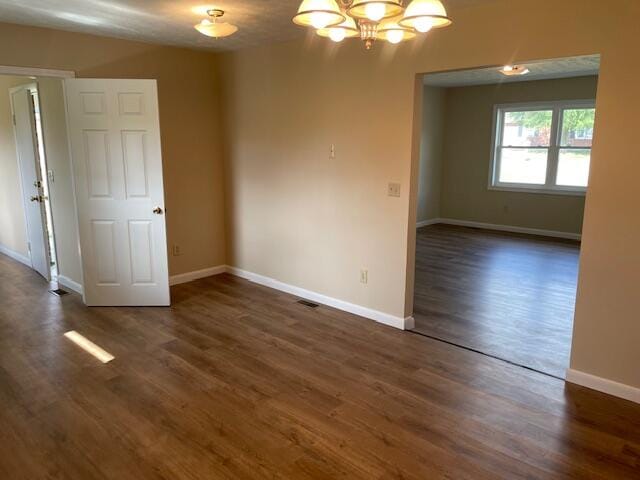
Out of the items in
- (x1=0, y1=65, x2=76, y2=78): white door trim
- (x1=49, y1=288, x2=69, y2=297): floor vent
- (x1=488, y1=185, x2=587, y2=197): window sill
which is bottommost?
(x1=49, y1=288, x2=69, y2=297): floor vent

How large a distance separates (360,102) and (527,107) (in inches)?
211

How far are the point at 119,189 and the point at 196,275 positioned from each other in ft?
4.85

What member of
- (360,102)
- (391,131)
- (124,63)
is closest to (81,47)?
(124,63)

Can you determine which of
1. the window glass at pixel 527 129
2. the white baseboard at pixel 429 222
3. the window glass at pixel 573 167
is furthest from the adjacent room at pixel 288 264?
the white baseboard at pixel 429 222

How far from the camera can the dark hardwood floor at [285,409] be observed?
2.24 m

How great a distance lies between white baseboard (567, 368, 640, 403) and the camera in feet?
9.16

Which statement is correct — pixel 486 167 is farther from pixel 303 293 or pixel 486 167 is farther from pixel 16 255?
pixel 16 255

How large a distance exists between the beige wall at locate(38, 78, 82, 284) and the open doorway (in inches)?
138

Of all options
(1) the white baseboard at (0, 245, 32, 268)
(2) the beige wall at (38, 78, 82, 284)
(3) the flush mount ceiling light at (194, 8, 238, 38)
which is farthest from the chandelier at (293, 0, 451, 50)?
(1) the white baseboard at (0, 245, 32, 268)

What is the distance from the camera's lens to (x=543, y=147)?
7988 mm

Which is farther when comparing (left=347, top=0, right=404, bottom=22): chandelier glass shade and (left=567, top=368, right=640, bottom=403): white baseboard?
(left=567, top=368, right=640, bottom=403): white baseboard

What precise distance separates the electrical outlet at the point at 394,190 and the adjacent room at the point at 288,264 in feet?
0.04

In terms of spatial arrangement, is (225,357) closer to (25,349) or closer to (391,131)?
(25,349)

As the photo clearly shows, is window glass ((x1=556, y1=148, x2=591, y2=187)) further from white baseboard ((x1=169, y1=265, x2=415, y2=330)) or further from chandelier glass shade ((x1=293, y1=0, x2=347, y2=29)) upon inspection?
chandelier glass shade ((x1=293, y1=0, x2=347, y2=29))
